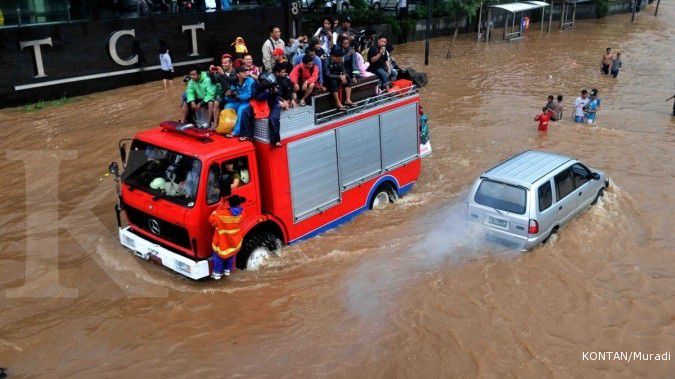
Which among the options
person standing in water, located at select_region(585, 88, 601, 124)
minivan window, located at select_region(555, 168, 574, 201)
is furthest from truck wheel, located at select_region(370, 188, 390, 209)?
person standing in water, located at select_region(585, 88, 601, 124)

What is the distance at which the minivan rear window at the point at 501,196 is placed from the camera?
962 centimetres

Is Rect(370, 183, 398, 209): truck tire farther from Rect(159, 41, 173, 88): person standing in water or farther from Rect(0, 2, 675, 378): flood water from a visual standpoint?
Rect(159, 41, 173, 88): person standing in water

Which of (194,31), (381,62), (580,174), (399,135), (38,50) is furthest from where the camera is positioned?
(194,31)

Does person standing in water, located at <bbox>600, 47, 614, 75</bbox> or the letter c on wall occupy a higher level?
the letter c on wall

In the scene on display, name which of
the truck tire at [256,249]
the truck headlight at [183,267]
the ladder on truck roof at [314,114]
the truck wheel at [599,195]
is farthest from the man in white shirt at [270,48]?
the truck wheel at [599,195]

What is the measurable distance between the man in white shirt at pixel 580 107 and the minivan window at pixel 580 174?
7.79 metres

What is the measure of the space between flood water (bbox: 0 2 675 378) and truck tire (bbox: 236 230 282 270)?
6.4 inches

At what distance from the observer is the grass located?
58.1ft

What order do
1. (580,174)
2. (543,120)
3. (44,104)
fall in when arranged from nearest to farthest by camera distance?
(580,174) < (543,120) < (44,104)

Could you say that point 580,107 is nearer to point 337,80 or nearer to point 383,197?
point 383,197

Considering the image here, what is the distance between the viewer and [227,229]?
8320 mm

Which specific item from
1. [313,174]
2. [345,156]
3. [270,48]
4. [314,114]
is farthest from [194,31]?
[313,174]

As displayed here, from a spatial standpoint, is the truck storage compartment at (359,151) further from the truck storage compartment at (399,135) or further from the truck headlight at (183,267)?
the truck headlight at (183,267)

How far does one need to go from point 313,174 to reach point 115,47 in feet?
41.6
